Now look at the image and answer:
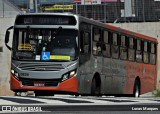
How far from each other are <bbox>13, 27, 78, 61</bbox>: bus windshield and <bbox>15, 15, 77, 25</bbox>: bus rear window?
11.2 inches

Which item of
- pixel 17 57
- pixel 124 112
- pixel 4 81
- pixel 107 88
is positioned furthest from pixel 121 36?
pixel 124 112

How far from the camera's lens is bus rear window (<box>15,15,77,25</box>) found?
1594cm

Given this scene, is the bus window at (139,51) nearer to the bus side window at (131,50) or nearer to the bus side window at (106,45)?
the bus side window at (131,50)

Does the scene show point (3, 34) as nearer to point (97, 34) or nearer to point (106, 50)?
point (106, 50)

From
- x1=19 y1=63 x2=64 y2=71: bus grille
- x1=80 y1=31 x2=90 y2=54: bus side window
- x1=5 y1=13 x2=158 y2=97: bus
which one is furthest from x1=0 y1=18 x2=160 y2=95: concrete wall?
x1=80 y1=31 x2=90 y2=54: bus side window

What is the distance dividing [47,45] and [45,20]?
0.97m

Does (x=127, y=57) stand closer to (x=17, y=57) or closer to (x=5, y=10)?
(x=17, y=57)

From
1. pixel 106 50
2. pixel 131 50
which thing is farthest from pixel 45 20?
pixel 131 50

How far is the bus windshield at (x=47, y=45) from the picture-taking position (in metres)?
15.6

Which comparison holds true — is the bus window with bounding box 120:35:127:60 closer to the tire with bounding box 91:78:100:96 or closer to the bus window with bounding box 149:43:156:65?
the tire with bounding box 91:78:100:96

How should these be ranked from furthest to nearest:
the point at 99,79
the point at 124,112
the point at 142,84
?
the point at 142,84 → the point at 99,79 → the point at 124,112

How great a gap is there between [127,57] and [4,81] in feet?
30.1

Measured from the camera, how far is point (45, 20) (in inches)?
636

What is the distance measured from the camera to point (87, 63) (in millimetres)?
16344
